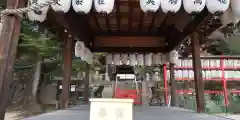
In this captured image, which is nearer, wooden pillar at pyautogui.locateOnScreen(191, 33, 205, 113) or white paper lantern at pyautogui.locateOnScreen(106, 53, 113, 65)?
wooden pillar at pyautogui.locateOnScreen(191, 33, 205, 113)

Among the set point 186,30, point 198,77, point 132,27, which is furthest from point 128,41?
point 198,77

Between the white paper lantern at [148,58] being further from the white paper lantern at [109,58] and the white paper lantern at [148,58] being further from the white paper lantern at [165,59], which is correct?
the white paper lantern at [109,58]

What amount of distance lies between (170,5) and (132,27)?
10.3 ft

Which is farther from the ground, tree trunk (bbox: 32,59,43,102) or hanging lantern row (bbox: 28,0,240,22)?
hanging lantern row (bbox: 28,0,240,22)

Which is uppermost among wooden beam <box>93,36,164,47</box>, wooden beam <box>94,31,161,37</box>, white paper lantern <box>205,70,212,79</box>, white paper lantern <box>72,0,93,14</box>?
wooden beam <box>94,31,161,37</box>

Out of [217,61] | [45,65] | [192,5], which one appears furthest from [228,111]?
[45,65]

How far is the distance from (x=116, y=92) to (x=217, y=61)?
5.16 meters

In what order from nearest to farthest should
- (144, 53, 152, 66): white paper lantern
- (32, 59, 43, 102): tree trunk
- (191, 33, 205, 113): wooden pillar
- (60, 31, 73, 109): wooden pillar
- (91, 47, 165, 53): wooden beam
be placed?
(191, 33, 205, 113): wooden pillar < (60, 31, 73, 109): wooden pillar < (91, 47, 165, 53): wooden beam < (144, 53, 152, 66): white paper lantern < (32, 59, 43, 102): tree trunk

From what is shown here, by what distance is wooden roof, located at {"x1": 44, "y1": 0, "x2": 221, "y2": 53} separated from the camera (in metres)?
4.81

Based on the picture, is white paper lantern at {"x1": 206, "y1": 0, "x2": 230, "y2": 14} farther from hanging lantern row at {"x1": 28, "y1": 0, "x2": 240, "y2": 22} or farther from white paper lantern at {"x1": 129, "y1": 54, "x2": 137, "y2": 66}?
white paper lantern at {"x1": 129, "y1": 54, "x2": 137, "y2": 66}

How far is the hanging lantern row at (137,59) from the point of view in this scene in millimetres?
8453

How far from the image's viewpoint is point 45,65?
1373cm

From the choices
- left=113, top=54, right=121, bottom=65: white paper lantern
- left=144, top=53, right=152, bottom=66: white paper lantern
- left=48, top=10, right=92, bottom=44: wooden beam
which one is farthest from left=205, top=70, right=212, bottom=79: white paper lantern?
left=48, top=10, right=92, bottom=44: wooden beam

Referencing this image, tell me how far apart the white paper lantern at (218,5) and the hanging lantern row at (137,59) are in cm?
475
